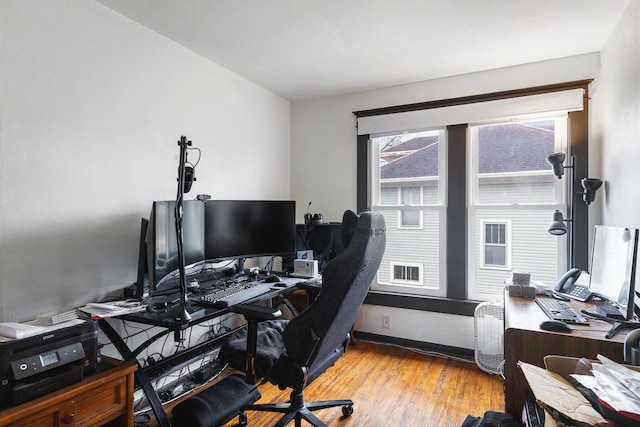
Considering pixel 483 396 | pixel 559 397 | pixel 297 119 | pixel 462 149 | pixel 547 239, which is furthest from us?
pixel 297 119

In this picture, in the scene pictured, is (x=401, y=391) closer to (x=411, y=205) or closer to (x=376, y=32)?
(x=411, y=205)

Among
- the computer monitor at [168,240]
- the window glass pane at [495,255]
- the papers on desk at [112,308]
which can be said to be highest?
the computer monitor at [168,240]

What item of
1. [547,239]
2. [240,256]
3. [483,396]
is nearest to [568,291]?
[547,239]

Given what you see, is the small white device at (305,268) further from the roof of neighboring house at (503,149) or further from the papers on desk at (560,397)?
the papers on desk at (560,397)

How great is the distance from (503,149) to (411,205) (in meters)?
0.92

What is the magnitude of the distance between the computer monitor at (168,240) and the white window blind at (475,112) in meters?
1.86

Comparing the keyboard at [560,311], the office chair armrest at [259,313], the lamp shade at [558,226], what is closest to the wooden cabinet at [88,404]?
the office chair armrest at [259,313]

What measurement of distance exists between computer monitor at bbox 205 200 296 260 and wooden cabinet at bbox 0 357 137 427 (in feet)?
3.23

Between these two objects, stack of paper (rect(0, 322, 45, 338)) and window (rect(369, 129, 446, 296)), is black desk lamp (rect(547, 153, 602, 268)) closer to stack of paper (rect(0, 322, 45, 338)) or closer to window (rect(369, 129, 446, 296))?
A: window (rect(369, 129, 446, 296))

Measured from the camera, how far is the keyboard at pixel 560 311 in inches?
65.8

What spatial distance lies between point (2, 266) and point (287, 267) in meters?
1.89

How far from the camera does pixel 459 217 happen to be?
3.07 metres

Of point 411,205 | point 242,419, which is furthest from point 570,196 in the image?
point 242,419

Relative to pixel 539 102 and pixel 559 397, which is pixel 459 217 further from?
pixel 559 397
